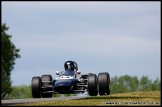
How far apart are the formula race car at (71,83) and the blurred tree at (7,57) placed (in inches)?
1477

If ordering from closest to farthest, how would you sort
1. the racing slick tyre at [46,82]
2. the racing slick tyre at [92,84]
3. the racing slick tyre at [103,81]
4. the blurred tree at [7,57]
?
1. the racing slick tyre at [92,84]
2. the racing slick tyre at [103,81]
3. the racing slick tyre at [46,82]
4. the blurred tree at [7,57]

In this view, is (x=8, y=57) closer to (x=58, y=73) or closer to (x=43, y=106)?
(x=58, y=73)

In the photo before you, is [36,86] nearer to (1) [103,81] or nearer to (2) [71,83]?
(2) [71,83]

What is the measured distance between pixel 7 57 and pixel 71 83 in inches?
1651

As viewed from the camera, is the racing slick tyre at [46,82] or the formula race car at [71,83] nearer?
the formula race car at [71,83]

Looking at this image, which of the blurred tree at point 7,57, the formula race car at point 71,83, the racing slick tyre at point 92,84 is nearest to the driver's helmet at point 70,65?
the formula race car at point 71,83

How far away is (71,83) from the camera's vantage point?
121 ft

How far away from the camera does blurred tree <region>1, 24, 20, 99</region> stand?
251 feet

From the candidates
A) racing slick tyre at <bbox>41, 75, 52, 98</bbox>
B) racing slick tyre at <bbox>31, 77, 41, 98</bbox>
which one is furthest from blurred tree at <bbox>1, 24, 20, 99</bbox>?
racing slick tyre at <bbox>31, 77, 41, 98</bbox>

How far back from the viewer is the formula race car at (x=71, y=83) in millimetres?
35719

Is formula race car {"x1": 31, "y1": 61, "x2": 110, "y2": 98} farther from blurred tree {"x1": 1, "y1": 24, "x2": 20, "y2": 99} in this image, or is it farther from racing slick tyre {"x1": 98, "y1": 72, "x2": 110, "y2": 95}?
blurred tree {"x1": 1, "y1": 24, "x2": 20, "y2": 99}

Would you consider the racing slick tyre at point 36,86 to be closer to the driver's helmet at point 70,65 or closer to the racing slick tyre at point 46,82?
the racing slick tyre at point 46,82

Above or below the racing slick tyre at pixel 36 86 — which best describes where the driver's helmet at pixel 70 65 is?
above

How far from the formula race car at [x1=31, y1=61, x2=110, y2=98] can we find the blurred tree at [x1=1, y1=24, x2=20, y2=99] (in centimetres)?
3752
